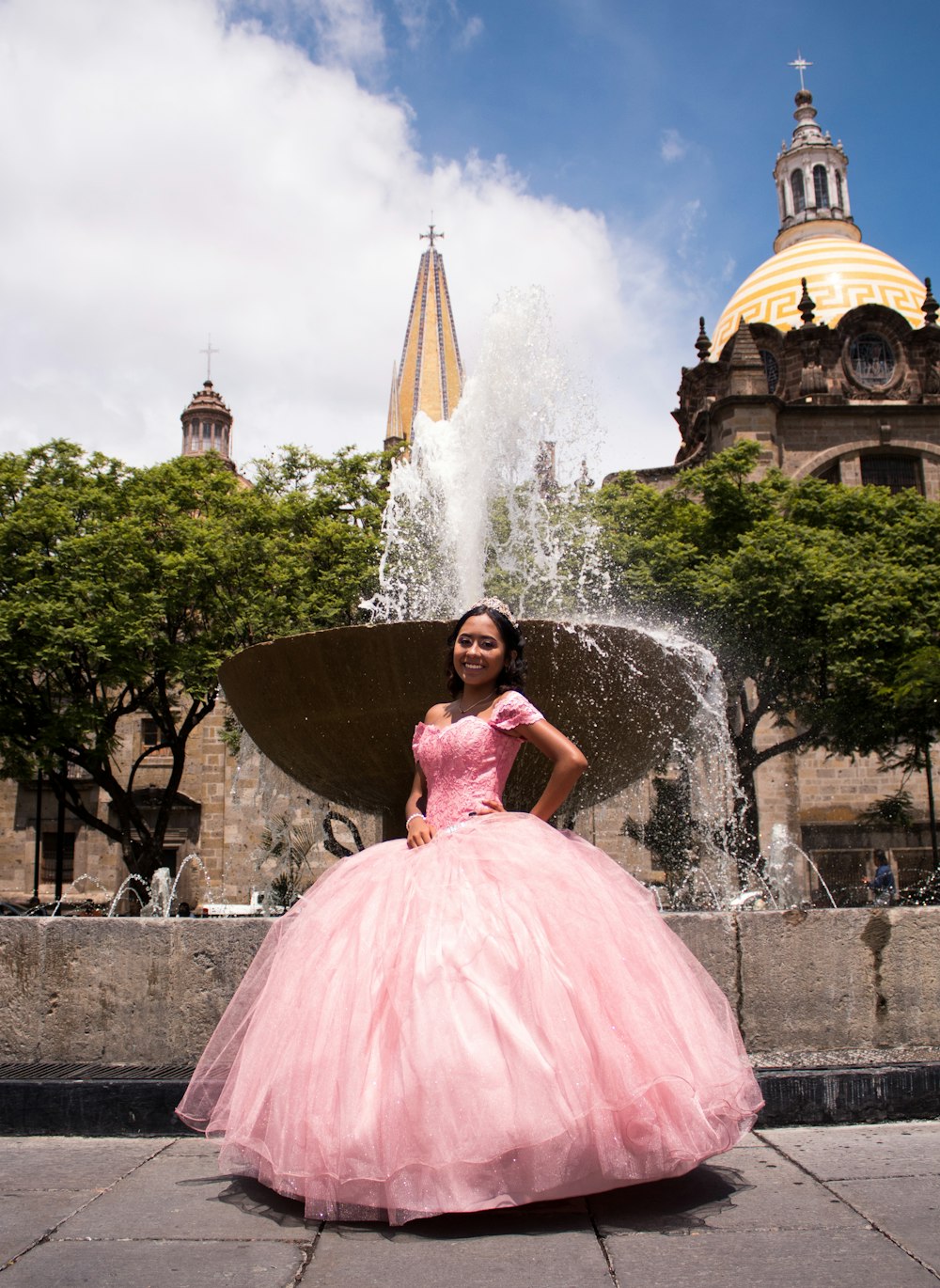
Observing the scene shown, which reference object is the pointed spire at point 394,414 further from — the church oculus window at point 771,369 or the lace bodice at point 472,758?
the lace bodice at point 472,758

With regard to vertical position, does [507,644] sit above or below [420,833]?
above

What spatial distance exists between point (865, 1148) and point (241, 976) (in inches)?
92.1

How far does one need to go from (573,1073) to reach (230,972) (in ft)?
6.72

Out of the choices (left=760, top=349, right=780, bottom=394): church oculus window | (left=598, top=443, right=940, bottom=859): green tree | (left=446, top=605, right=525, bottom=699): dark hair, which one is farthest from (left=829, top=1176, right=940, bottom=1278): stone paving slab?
(left=760, top=349, right=780, bottom=394): church oculus window

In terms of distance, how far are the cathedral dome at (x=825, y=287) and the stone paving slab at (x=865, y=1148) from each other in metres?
37.0

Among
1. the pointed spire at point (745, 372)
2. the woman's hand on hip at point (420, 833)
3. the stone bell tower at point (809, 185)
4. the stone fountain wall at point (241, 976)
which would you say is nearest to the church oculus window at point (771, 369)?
the pointed spire at point (745, 372)

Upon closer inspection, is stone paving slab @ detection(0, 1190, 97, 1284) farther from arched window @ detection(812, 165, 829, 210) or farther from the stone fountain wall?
arched window @ detection(812, 165, 829, 210)

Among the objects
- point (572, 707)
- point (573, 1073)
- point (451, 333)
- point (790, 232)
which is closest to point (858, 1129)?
point (573, 1073)

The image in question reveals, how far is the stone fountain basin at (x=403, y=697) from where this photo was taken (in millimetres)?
5156

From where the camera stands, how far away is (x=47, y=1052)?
4414mm

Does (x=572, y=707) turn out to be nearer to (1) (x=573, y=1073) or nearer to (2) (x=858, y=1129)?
(2) (x=858, y=1129)

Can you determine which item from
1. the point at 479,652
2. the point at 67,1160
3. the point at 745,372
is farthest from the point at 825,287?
the point at 67,1160

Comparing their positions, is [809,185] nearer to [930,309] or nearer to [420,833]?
[930,309]

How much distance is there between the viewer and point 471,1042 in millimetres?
2764
